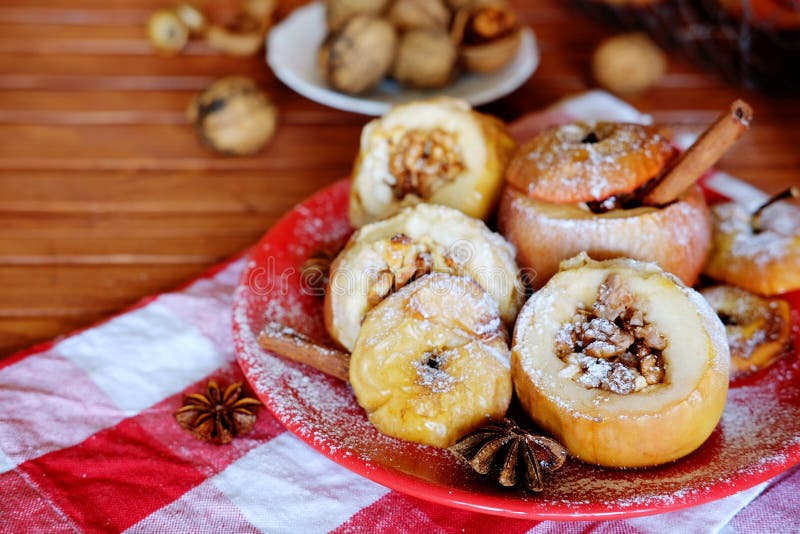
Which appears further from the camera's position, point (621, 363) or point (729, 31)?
point (729, 31)

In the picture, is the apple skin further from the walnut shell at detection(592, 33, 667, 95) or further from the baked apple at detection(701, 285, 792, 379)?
the walnut shell at detection(592, 33, 667, 95)

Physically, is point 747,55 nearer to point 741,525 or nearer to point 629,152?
point 629,152

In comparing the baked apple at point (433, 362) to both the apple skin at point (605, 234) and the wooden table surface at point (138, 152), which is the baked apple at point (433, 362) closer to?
the apple skin at point (605, 234)

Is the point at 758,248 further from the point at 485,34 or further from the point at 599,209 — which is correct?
the point at 485,34

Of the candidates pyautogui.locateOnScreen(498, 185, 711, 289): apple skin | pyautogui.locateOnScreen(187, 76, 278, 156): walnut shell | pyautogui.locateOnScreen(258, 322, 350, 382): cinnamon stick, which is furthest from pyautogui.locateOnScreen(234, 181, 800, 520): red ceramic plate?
pyautogui.locateOnScreen(187, 76, 278, 156): walnut shell

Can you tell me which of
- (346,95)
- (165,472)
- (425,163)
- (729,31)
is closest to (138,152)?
(346,95)

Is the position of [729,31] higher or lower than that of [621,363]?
higher

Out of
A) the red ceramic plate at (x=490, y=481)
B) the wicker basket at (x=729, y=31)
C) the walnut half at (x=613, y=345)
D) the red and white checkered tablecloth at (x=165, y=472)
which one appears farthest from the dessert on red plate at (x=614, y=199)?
the wicker basket at (x=729, y=31)
